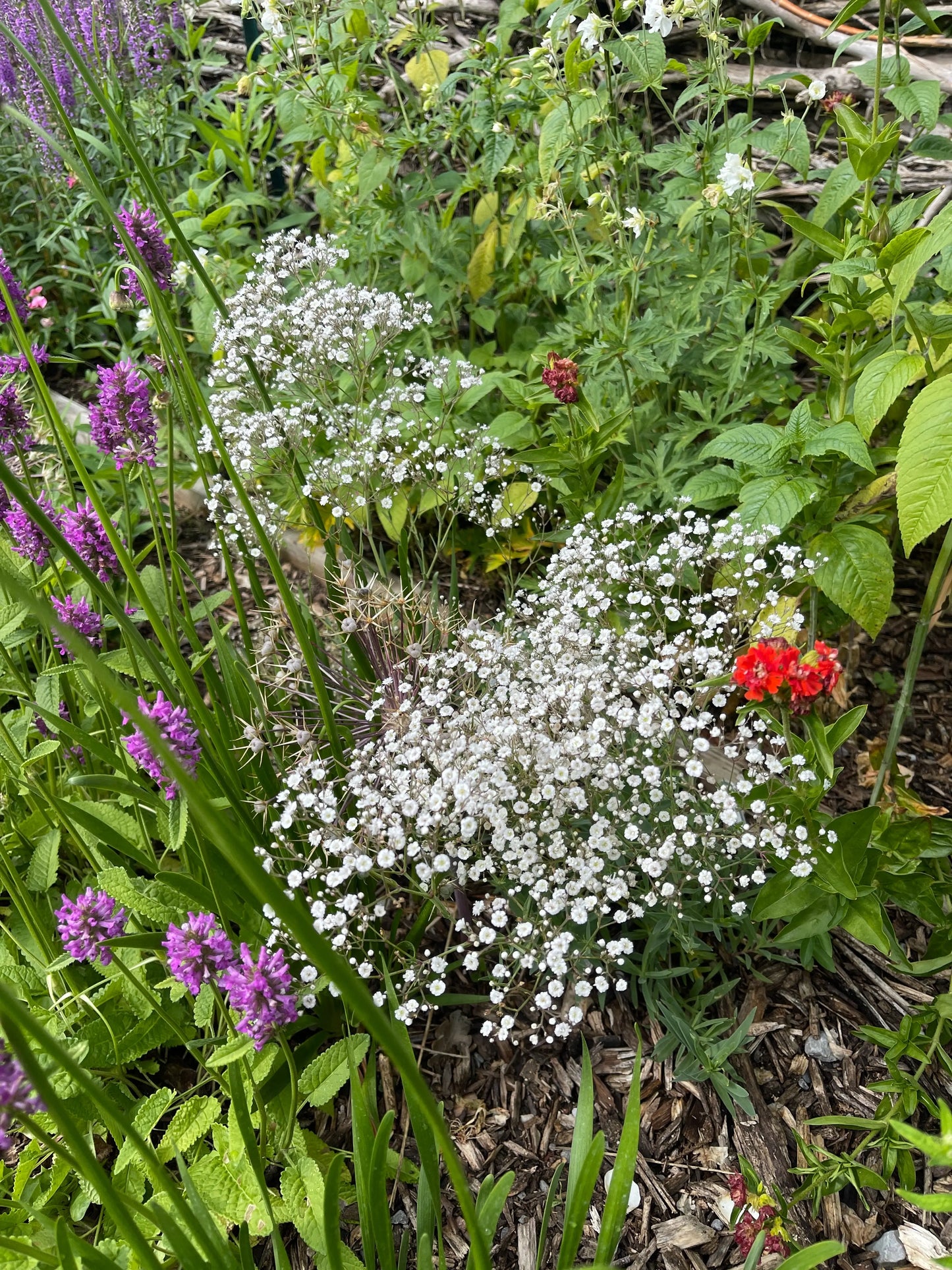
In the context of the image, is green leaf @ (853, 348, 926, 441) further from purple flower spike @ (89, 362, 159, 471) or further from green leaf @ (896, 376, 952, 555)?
purple flower spike @ (89, 362, 159, 471)

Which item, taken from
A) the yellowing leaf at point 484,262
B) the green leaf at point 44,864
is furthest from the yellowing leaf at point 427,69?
the green leaf at point 44,864

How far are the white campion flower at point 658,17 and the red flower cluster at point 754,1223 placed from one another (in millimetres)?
2382

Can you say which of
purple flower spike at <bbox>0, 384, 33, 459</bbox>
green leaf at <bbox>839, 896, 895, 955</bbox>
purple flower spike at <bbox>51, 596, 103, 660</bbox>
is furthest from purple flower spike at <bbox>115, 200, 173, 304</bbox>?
green leaf at <bbox>839, 896, 895, 955</bbox>

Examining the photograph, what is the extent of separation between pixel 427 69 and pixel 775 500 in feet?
6.76

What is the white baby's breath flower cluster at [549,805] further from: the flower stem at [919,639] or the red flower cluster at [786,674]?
the flower stem at [919,639]

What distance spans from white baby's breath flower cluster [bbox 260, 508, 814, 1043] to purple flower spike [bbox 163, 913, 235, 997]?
10.7 inches

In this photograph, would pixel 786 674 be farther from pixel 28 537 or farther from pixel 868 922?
pixel 28 537

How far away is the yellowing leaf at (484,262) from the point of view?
2.91 m

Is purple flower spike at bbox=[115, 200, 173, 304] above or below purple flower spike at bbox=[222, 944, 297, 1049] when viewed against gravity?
above

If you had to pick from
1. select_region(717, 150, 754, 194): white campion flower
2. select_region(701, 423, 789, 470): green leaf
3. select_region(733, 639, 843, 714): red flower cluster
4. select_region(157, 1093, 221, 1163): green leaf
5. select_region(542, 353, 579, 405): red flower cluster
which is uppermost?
select_region(717, 150, 754, 194): white campion flower

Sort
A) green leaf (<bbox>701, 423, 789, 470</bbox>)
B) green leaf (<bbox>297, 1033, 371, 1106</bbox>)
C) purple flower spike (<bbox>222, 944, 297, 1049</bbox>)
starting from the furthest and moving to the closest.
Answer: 1. green leaf (<bbox>701, 423, 789, 470</bbox>)
2. green leaf (<bbox>297, 1033, 371, 1106</bbox>)
3. purple flower spike (<bbox>222, 944, 297, 1049</bbox>)

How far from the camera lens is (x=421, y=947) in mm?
2004

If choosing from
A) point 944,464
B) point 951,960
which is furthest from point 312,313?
point 951,960

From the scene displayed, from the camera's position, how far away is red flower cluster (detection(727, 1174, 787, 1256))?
1.50m
